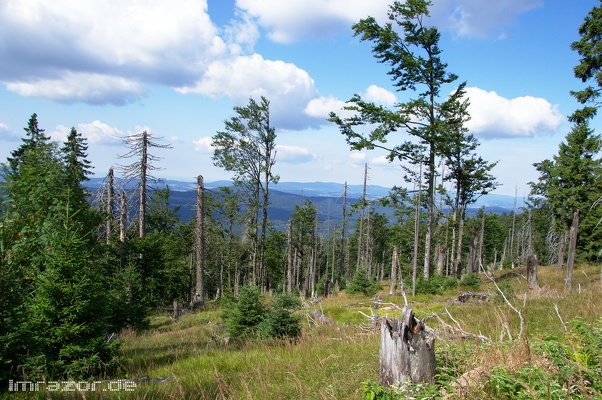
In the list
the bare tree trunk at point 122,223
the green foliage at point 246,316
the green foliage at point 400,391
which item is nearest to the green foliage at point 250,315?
the green foliage at point 246,316

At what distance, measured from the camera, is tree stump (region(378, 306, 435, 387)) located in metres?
3.37

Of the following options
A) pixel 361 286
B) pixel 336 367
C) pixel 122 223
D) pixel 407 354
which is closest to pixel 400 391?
pixel 407 354

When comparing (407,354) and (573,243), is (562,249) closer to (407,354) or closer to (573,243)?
(573,243)

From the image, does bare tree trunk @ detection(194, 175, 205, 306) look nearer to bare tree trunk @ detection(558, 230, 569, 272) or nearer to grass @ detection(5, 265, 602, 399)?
grass @ detection(5, 265, 602, 399)

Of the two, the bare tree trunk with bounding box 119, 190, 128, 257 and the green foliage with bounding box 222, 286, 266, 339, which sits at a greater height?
the bare tree trunk with bounding box 119, 190, 128, 257

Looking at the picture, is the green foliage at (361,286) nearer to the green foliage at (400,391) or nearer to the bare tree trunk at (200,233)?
the bare tree trunk at (200,233)

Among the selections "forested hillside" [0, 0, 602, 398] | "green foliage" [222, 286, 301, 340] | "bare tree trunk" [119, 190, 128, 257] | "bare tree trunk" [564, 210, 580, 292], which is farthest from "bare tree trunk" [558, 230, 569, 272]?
"bare tree trunk" [119, 190, 128, 257]

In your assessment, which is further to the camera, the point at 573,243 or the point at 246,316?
the point at 573,243

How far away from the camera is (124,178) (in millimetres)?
20797

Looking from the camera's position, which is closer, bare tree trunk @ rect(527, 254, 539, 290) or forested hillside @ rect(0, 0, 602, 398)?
forested hillside @ rect(0, 0, 602, 398)

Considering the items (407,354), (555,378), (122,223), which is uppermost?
(555,378)

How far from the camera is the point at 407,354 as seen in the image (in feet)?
11.1

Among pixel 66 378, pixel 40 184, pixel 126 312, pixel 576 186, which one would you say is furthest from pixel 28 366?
pixel 576 186

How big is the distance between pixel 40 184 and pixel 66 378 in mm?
8462
